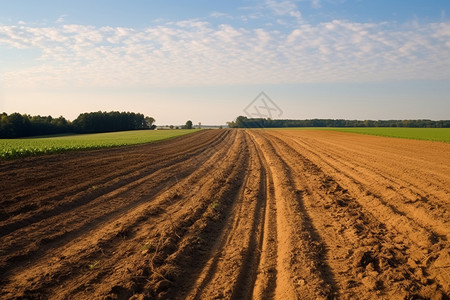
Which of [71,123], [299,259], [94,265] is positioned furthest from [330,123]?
[94,265]

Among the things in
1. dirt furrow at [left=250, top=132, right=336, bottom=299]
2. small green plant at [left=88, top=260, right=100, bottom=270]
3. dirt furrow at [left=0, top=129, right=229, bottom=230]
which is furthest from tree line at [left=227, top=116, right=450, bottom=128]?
small green plant at [left=88, top=260, right=100, bottom=270]

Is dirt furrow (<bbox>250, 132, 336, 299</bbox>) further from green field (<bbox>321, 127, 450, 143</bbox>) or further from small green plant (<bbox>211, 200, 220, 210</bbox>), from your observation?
green field (<bbox>321, 127, 450, 143</bbox>)

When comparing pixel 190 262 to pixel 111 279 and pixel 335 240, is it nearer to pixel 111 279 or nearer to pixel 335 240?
pixel 111 279

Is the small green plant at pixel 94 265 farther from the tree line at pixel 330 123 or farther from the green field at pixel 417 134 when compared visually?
the tree line at pixel 330 123

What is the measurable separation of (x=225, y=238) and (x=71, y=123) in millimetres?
94803

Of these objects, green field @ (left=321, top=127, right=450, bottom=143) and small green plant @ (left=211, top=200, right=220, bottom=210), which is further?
green field @ (left=321, top=127, right=450, bottom=143)

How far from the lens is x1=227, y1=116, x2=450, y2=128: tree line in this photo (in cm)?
11788

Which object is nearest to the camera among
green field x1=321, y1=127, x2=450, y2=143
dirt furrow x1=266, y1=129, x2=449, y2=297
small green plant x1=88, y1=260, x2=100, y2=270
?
dirt furrow x1=266, y1=129, x2=449, y2=297

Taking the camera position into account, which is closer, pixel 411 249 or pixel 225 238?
pixel 411 249

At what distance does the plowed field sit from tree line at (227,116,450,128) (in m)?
109

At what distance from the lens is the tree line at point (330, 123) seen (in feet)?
387

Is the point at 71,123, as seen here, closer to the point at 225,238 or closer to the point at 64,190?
the point at 64,190

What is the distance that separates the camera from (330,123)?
5487 inches

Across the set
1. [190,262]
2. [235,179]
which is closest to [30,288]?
[190,262]
